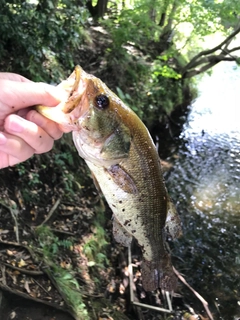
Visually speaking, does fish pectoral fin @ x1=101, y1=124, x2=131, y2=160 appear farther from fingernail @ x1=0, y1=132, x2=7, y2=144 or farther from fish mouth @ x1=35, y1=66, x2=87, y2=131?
fingernail @ x1=0, y1=132, x2=7, y2=144

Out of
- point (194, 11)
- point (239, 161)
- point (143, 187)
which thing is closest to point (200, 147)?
point (239, 161)

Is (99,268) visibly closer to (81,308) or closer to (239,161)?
(81,308)

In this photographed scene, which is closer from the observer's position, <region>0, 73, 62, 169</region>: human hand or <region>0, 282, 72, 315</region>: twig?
<region>0, 73, 62, 169</region>: human hand

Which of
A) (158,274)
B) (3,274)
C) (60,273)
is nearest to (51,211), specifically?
(60,273)

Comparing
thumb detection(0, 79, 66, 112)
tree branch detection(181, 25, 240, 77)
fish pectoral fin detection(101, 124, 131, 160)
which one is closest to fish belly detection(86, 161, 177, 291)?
fish pectoral fin detection(101, 124, 131, 160)

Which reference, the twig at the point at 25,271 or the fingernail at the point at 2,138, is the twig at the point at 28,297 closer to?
the twig at the point at 25,271

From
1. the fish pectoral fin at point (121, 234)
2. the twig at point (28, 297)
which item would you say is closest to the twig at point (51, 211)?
the twig at point (28, 297)

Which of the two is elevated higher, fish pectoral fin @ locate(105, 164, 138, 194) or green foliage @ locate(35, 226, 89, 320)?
fish pectoral fin @ locate(105, 164, 138, 194)

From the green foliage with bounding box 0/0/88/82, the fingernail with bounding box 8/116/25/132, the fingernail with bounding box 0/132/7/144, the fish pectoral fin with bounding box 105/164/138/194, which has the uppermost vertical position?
the green foliage with bounding box 0/0/88/82

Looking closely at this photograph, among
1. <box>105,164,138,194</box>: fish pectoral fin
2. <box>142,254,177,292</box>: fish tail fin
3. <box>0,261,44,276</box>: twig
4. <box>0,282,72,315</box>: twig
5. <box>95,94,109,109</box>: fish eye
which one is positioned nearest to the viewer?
<box>95,94,109,109</box>: fish eye
